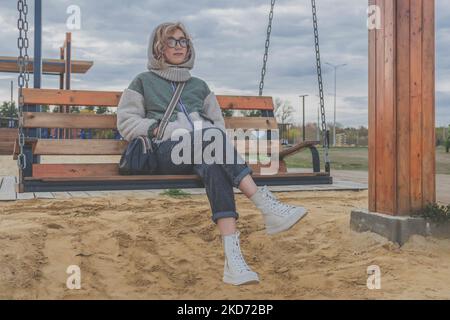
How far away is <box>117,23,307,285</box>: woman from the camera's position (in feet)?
8.56

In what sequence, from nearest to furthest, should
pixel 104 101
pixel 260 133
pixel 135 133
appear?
pixel 135 133, pixel 104 101, pixel 260 133

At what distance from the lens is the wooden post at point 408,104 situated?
10.7ft

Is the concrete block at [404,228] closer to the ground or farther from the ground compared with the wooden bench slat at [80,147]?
closer to the ground

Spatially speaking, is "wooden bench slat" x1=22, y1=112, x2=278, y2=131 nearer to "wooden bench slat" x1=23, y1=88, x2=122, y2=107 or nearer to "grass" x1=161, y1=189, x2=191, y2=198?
"wooden bench slat" x1=23, y1=88, x2=122, y2=107

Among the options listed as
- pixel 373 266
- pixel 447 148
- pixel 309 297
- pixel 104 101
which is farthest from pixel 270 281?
pixel 447 148

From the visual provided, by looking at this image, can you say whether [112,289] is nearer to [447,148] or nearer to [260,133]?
[260,133]

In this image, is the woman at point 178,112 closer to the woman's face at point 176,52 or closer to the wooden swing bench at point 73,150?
the woman's face at point 176,52

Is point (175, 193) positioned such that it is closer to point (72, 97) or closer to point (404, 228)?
point (72, 97)

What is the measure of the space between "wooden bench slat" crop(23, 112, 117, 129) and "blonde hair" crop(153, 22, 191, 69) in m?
1.70

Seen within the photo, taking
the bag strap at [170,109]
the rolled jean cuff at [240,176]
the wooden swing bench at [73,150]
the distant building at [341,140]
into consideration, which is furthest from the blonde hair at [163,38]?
the distant building at [341,140]

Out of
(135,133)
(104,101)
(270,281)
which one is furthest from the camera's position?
(104,101)

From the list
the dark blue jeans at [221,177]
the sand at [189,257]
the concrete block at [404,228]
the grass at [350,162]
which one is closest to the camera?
the dark blue jeans at [221,177]
